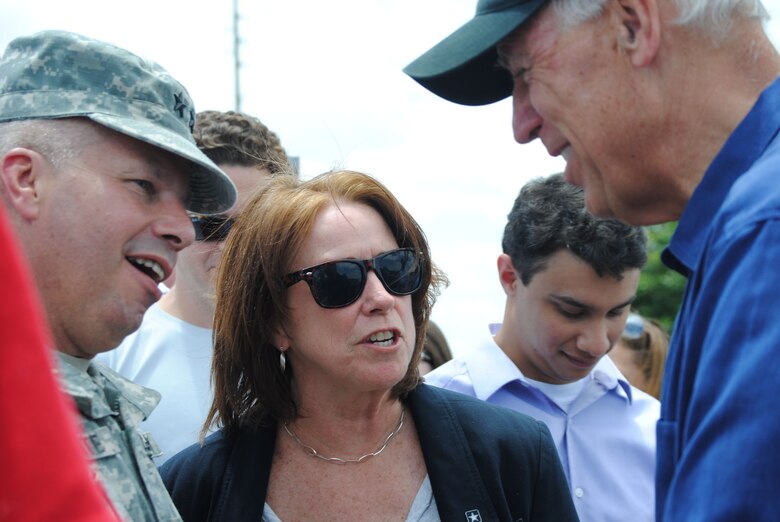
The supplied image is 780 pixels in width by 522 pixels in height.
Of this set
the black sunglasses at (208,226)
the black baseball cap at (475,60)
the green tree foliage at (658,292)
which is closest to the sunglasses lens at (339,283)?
the black baseball cap at (475,60)

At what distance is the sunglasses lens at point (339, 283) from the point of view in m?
2.74

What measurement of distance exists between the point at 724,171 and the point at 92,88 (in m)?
1.54

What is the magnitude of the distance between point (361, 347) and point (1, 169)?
1197mm

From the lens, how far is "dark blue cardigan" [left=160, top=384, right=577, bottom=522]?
2572mm

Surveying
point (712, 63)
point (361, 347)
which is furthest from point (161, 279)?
point (712, 63)

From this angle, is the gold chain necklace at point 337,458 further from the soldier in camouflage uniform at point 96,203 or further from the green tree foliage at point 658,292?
the green tree foliage at point 658,292

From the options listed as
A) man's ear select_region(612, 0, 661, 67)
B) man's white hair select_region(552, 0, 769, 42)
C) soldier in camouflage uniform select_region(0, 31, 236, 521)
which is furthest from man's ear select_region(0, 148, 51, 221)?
man's white hair select_region(552, 0, 769, 42)

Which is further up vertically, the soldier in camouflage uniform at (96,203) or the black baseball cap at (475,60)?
the black baseball cap at (475,60)

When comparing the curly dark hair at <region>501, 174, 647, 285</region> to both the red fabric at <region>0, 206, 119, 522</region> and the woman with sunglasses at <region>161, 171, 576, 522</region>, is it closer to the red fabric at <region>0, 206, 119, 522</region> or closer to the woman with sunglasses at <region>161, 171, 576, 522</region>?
the woman with sunglasses at <region>161, 171, 576, 522</region>

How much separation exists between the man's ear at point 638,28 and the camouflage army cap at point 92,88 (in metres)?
1.12

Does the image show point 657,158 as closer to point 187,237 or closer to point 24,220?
point 187,237

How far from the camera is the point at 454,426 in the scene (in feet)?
9.05

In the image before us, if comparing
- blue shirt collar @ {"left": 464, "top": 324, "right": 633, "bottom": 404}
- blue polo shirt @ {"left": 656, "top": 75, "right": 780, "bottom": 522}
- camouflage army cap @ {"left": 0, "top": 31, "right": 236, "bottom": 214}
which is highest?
camouflage army cap @ {"left": 0, "top": 31, "right": 236, "bottom": 214}

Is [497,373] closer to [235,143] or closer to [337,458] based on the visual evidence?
[337,458]
